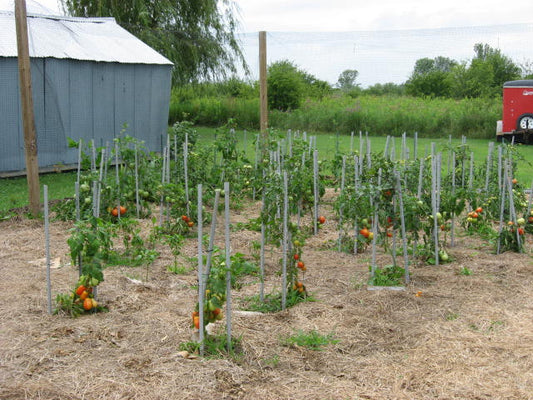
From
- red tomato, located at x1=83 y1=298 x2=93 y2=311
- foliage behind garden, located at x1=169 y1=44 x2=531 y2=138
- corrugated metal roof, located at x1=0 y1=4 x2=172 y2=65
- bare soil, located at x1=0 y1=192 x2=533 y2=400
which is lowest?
bare soil, located at x1=0 y1=192 x2=533 y2=400

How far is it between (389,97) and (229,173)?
12.5 m

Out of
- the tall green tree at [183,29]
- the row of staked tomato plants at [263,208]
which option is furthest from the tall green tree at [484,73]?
the row of staked tomato plants at [263,208]

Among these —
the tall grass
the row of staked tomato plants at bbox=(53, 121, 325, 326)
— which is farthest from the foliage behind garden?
the row of staked tomato plants at bbox=(53, 121, 325, 326)

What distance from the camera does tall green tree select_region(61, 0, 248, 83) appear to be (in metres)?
14.6

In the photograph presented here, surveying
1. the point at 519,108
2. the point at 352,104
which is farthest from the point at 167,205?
the point at 352,104

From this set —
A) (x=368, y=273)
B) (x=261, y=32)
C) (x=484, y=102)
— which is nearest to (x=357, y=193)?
(x=368, y=273)

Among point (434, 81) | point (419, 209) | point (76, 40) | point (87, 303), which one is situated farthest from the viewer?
point (434, 81)

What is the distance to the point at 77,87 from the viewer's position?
10258 millimetres

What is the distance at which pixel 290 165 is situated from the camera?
5695 mm

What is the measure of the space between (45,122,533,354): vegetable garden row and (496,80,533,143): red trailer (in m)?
6.31

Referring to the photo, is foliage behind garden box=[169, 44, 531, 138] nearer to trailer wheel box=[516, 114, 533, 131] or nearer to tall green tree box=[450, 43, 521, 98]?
tall green tree box=[450, 43, 521, 98]

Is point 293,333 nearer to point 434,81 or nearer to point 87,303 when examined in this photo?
point 87,303

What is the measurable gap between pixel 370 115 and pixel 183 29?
5.15 meters

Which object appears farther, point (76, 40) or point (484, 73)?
point (484, 73)
